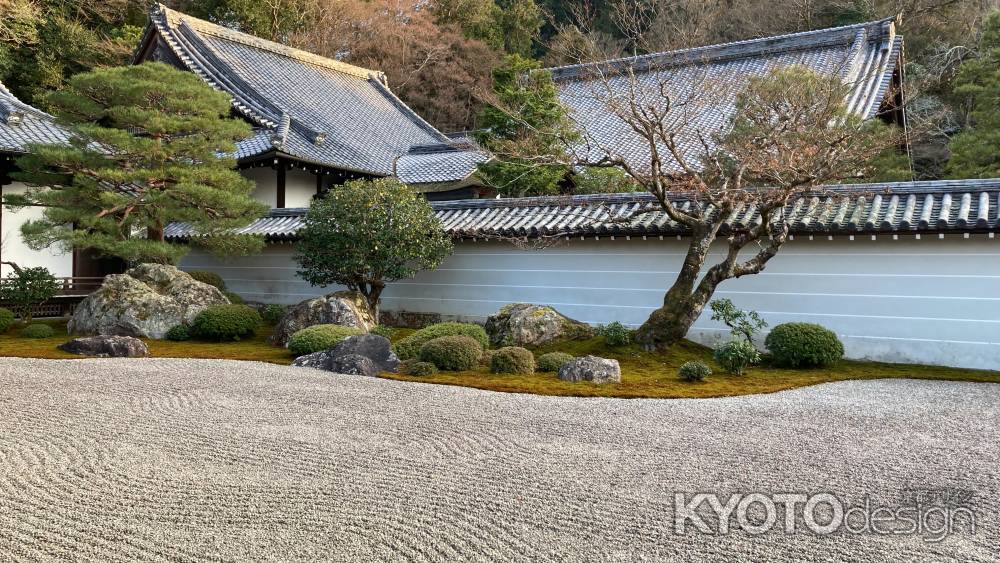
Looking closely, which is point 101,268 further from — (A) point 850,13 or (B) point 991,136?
(A) point 850,13

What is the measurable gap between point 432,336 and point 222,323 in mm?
3667

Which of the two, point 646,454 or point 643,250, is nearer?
point 646,454

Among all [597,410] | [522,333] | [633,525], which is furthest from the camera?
[522,333]

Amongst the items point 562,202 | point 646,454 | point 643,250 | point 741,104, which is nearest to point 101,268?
point 562,202

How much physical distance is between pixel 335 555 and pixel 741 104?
12.8 metres

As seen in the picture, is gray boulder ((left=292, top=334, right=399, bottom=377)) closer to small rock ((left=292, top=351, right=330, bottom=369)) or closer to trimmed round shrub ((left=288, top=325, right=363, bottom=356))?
small rock ((left=292, top=351, right=330, bottom=369))

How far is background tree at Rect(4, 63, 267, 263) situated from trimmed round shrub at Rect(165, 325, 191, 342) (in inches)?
64.0

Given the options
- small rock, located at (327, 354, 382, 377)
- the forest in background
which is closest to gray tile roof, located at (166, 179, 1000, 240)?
the forest in background

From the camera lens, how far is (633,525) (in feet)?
13.3

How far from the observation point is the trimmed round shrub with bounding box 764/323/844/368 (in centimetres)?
999

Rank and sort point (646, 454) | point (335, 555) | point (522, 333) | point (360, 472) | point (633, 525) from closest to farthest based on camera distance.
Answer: point (335, 555) → point (633, 525) → point (360, 472) → point (646, 454) → point (522, 333)

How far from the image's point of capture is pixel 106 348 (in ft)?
33.9

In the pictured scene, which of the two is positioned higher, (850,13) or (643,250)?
(850,13)

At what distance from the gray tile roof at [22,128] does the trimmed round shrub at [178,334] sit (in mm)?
5050
